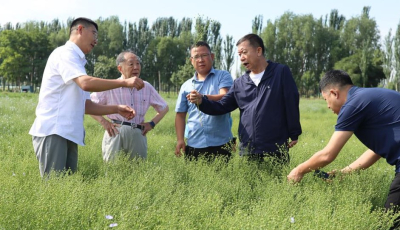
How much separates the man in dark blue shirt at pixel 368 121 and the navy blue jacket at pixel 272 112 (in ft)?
2.18

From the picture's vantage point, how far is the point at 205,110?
3.64m

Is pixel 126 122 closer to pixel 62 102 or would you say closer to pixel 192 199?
pixel 62 102

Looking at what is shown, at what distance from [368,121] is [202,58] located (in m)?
1.72

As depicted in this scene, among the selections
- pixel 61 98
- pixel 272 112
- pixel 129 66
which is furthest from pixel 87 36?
pixel 272 112

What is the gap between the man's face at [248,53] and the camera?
3410mm

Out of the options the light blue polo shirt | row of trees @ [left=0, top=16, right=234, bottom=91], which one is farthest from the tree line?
the light blue polo shirt

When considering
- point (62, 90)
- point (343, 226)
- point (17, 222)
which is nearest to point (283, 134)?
point (343, 226)

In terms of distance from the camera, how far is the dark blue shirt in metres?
2.56

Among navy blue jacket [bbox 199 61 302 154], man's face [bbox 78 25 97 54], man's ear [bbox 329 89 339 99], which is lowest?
navy blue jacket [bbox 199 61 302 154]

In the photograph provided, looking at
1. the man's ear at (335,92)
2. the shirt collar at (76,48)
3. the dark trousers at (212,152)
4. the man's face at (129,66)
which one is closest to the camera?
the man's ear at (335,92)

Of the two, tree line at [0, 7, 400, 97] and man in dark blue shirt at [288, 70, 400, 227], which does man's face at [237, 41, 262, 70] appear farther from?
tree line at [0, 7, 400, 97]

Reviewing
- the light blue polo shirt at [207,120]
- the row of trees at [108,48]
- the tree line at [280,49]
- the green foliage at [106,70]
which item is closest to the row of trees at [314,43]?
the tree line at [280,49]

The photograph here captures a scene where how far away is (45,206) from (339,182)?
220 centimetres

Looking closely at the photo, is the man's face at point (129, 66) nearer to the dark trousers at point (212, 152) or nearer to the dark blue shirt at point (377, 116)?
the dark trousers at point (212, 152)
